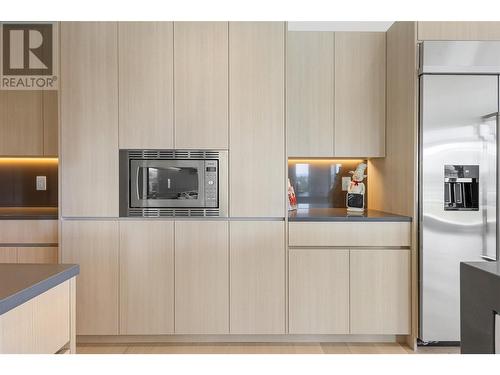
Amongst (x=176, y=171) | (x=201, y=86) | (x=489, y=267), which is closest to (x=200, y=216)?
(x=176, y=171)

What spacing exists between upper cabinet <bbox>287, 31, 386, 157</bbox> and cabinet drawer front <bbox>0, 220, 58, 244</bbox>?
180cm

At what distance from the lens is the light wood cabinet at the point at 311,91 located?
11.3ft

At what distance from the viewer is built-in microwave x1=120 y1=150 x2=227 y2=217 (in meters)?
3.07

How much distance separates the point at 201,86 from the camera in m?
3.05

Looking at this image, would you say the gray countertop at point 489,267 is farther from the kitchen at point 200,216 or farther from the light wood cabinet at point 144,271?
the light wood cabinet at point 144,271

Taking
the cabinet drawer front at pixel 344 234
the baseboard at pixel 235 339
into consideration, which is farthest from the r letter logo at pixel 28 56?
the cabinet drawer front at pixel 344 234

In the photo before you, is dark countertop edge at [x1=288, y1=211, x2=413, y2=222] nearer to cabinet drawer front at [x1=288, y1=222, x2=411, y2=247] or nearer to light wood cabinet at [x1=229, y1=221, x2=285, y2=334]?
cabinet drawer front at [x1=288, y1=222, x2=411, y2=247]

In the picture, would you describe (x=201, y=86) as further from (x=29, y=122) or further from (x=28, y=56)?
(x=29, y=122)

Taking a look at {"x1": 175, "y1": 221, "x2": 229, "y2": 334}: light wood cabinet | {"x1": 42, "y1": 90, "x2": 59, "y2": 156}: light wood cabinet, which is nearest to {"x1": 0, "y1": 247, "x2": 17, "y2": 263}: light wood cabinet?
{"x1": 42, "y1": 90, "x2": 59, "y2": 156}: light wood cabinet

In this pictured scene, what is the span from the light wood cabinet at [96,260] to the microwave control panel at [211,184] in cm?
64

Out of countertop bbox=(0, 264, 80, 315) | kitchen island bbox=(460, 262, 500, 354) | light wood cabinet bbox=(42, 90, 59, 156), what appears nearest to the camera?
countertop bbox=(0, 264, 80, 315)

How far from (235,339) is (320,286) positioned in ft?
2.29

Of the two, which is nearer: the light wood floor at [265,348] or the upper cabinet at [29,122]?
the light wood floor at [265,348]
